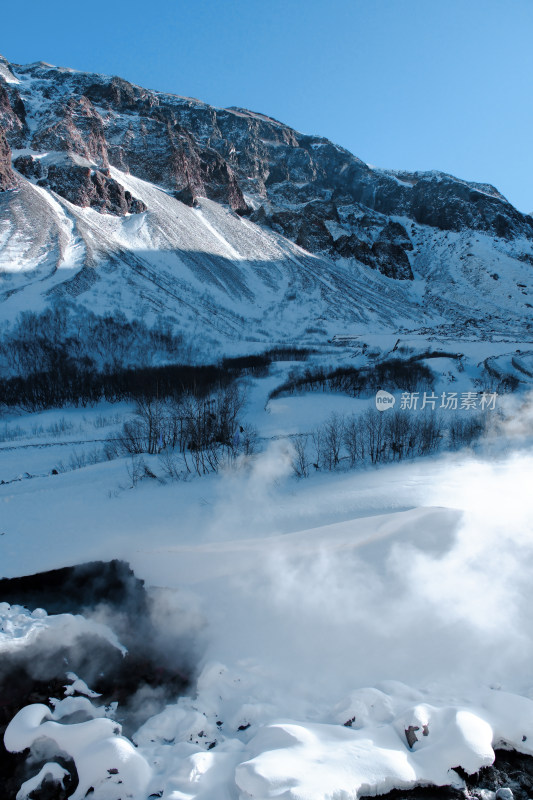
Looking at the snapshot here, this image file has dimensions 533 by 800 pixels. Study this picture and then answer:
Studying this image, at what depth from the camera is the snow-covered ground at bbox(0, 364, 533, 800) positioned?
6.66m

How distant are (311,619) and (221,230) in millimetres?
94878

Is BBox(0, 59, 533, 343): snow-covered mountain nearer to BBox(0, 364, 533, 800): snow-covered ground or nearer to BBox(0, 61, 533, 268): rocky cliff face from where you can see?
BBox(0, 61, 533, 268): rocky cliff face

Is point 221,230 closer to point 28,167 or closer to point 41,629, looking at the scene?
point 28,167

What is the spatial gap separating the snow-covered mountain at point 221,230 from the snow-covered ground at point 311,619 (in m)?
43.2

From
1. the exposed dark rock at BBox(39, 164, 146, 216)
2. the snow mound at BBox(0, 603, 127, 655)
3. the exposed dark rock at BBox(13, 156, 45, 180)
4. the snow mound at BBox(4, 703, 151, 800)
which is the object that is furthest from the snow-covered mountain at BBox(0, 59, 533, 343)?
the snow mound at BBox(4, 703, 151, 800)

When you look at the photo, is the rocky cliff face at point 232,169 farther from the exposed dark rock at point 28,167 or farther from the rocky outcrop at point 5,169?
the rocky outcrop at point 5,169

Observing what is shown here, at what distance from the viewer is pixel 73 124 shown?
88562 mm

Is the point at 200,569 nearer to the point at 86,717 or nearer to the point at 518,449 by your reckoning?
the point at 86,717

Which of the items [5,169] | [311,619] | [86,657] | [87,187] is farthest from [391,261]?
[86,657]

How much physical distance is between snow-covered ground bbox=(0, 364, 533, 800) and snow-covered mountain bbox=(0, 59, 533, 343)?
43.2m

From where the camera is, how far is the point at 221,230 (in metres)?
94.4

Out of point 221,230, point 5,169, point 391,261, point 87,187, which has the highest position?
point 5,169

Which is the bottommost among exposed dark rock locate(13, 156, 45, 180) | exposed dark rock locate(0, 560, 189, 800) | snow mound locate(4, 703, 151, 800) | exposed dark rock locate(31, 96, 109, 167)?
exposed dark rock locate(0, 560, 189, 800)

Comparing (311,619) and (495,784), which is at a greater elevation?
(495,784)
